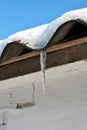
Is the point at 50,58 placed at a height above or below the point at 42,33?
below

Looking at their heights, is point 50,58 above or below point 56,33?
below

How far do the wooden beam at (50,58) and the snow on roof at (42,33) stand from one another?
0.07 metres

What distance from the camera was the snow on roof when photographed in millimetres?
2088

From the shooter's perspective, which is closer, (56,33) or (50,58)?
(56,33)

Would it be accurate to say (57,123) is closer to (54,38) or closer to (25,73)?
(25,73)

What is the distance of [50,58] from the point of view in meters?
2.39

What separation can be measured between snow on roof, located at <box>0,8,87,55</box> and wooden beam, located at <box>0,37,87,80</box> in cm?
7

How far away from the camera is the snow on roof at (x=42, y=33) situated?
6.85 ft

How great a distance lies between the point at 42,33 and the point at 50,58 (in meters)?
0.17

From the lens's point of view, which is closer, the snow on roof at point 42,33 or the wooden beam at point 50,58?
the snow on roof at point 42,33

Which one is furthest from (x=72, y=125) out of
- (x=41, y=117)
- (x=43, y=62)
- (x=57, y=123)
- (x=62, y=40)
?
(x=62, y=40)

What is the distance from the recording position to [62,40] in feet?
7.33

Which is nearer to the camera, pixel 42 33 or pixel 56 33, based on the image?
pixel 56 33

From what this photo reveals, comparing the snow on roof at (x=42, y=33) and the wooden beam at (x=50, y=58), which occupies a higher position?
the snow on roof at (x=42, y=33)
